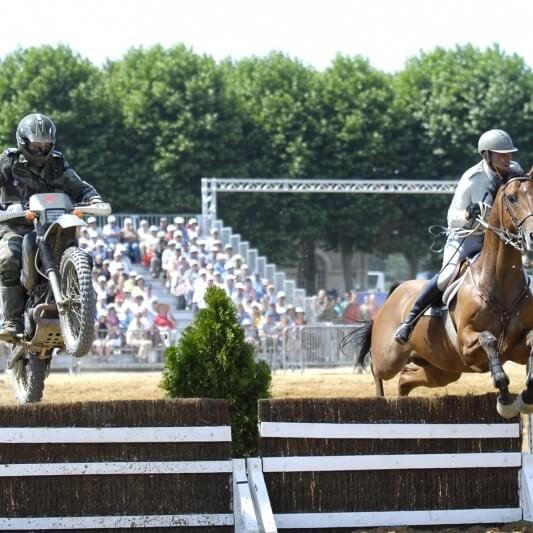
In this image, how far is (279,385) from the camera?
715 inches

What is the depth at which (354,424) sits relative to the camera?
795cm

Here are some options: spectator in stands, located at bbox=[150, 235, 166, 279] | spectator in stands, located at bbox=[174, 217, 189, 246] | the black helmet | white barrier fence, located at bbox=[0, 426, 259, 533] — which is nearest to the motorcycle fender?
the black helmet

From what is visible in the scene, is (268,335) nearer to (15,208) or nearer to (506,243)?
(15,208)

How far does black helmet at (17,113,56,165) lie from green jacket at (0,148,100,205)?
4.4 inches

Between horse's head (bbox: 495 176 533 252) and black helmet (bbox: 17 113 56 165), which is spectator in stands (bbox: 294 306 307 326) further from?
horse's head (bbox: 495 176 533 252)

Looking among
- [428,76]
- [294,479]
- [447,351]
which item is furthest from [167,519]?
[428,76]

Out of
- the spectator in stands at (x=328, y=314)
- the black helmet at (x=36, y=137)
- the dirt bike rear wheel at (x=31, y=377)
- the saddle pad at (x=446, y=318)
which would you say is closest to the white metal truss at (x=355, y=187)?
the spectator in stands at (x=328, y=314)

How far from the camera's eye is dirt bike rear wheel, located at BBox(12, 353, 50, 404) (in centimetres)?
1079

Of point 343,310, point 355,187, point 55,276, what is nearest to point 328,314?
point 343,310

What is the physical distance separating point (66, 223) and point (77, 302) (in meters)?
0.69

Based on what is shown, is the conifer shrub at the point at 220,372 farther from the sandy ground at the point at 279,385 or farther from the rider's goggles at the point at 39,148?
the sandy ground at the point at 279,385

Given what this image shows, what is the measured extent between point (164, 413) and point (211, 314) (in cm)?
150

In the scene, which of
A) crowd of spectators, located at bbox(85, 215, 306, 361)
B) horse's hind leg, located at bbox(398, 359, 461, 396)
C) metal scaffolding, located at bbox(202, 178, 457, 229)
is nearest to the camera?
horse's hind leg, located at bbox(398, 359, 461, 396)

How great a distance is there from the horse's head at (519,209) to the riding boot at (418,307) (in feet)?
4.17
